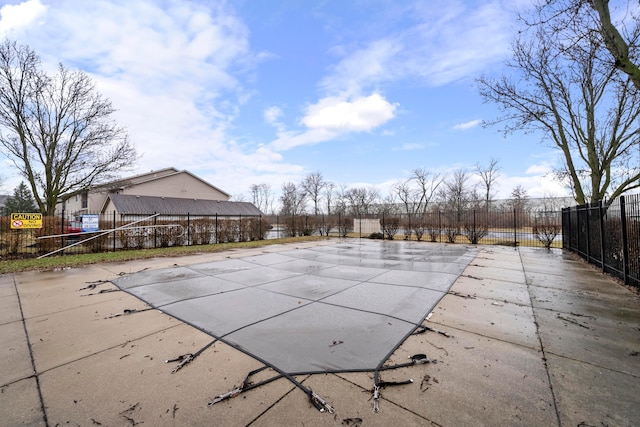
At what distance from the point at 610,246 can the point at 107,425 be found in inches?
388

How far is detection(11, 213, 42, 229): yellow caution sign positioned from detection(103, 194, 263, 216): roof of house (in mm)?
17988

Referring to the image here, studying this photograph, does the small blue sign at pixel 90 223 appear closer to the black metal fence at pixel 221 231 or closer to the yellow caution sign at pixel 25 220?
the black metal fence at pixel 221 231

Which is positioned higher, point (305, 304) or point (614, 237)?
point (614, 237)

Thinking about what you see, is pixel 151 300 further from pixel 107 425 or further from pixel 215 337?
pixel 107 425

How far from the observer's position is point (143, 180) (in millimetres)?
31984

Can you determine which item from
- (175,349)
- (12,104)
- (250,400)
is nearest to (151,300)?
(175,349)

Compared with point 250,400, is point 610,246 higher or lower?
higher

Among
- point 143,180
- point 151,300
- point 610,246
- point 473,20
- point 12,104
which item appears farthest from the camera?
point 143,180

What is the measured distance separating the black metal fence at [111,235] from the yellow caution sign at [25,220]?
57cm

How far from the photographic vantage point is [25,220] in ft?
29.3

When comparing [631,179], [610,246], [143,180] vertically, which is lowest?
[610,246]

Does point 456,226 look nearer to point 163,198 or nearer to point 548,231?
point 548,231

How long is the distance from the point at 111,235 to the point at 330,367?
40.9 feet

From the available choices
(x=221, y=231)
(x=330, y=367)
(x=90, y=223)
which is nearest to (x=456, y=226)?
(x=221, y=231)
